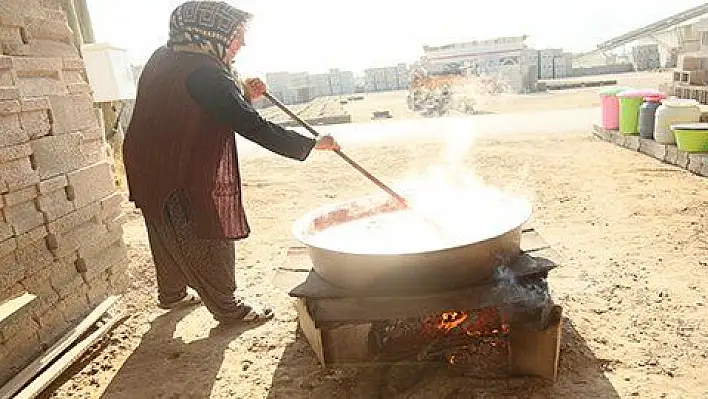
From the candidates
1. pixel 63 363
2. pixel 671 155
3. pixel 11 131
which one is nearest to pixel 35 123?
pixel 11 131

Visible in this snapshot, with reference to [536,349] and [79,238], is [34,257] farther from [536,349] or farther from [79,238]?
[536,349]

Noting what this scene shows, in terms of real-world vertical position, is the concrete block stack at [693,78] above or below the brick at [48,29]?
below

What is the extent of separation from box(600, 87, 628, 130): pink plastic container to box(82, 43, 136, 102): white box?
8645mm

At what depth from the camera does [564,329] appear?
119 inches

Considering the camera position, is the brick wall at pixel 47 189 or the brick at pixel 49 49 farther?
the brick at pixel 49 49

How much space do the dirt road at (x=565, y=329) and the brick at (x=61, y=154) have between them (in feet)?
4.09

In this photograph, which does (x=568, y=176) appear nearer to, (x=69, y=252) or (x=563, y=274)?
(x=563, y=274)

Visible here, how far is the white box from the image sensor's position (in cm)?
744

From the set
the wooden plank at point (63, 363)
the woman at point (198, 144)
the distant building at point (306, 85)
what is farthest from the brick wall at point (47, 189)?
the distant building at point (306, 85)

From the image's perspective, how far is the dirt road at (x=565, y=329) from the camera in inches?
102

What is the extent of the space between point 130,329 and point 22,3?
233 centimetres

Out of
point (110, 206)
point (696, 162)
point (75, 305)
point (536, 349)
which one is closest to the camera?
point (536, 349)

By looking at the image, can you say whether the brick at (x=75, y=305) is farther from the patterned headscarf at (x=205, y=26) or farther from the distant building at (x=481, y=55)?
the distant building at (x=481, y=55)

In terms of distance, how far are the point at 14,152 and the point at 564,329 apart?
139 inches
